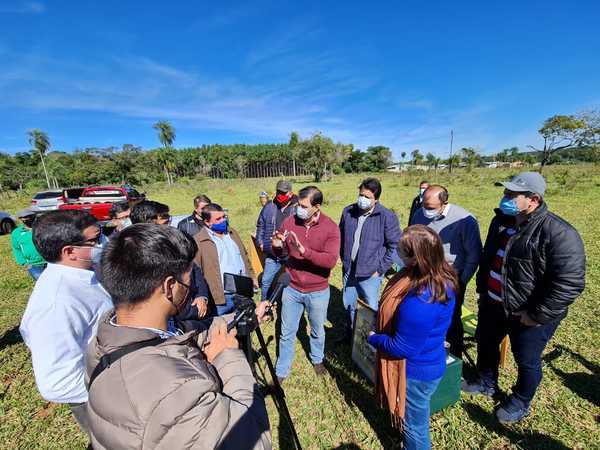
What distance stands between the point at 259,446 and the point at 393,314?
1.18 metres

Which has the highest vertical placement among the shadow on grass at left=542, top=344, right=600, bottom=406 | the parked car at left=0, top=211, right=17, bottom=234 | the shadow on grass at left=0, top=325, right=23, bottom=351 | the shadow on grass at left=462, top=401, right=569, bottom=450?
the parked car at left=0, top=211, right=17, bottom=234

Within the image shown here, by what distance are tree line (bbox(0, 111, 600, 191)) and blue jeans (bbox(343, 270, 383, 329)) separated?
104 feet

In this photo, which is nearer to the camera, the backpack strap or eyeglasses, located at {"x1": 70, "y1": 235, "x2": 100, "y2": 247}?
the backpack strap

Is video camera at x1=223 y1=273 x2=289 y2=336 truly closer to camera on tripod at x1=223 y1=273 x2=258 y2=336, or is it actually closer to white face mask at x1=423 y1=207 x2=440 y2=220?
camera on tripod at x1=223 y1=273 x2=258 y2=336

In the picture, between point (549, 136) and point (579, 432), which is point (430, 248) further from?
point (549, 136)

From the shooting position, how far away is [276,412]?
2.77m

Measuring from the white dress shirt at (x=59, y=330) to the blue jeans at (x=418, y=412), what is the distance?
2.10 metres

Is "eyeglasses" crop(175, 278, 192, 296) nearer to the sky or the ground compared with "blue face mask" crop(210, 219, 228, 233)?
nearer to the sky

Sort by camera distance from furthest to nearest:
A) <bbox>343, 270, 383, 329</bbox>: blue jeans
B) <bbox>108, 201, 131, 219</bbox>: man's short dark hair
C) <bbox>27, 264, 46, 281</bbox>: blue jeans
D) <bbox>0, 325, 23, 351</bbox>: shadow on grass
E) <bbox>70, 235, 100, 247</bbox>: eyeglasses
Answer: <bbox>27, 264, 46, 281</bbox>: blue jeans < <bbox>0, 325, 23, 351</bbox>: shadow on grass < <bbox>108, 201, 131, 219</bbox>: man's short dark hair < <bbox>343, 270, 383, 329</bbox>: blue jeans < <bbox>70, 235, 100, 247</bbox>: eyeglasses

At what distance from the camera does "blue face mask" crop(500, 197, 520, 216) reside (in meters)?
2.31

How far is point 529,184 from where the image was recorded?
2256 millimetres

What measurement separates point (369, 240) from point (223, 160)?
63928 millimetres

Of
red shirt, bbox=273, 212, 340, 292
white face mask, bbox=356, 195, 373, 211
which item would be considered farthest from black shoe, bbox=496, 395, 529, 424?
white face mask, bbox=356, 195, 373, 211

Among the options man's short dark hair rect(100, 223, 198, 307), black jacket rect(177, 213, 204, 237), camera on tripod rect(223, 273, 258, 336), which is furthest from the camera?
black jacket rect(177, 213, 204, 237)
